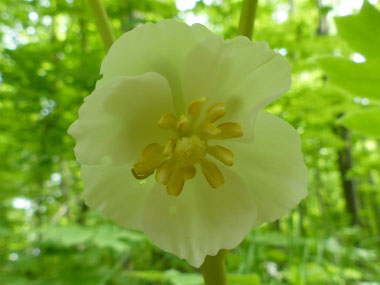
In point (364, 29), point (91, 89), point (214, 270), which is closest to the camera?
point (214, 270)

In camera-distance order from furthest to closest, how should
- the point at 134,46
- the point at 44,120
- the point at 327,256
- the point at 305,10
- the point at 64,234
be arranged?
the point at 305,10, the point at 327,256, the point at 44,120, the point at 64,234, the point at 134,46

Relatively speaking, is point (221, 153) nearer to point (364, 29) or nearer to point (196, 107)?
point (196, 107)

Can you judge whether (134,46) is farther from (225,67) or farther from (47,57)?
(47,57)

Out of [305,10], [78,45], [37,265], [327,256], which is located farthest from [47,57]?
[305,10]

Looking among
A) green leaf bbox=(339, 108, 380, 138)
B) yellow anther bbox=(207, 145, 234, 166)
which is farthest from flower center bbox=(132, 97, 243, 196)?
green leaf bbox=(339, 108, 380, 138)

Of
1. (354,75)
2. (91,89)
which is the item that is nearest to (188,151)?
(354,75)

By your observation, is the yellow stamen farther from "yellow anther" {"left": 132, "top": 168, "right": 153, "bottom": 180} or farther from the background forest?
the background forest
